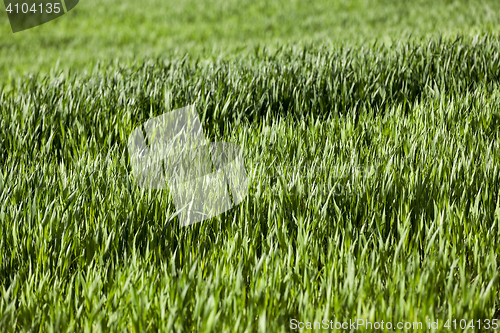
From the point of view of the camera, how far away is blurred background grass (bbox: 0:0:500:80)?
295 inches

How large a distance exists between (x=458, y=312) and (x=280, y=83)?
2.41 m

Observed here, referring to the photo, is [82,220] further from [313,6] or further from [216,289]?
[313,6]

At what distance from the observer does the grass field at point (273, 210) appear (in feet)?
3.78

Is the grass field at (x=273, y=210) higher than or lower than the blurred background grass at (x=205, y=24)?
lower

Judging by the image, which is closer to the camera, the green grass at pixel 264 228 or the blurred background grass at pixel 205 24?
the green grass at pixel 264 228

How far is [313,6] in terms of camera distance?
1026cm

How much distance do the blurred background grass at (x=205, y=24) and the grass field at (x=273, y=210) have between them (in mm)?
4051

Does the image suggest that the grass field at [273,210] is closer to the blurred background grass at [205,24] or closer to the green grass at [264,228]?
the green grass at [264,228]

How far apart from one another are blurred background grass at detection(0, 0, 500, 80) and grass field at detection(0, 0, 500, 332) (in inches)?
159

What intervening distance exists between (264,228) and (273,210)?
98mm

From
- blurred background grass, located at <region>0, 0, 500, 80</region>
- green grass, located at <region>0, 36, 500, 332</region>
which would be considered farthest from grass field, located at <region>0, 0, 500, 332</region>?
blurred background grass, located at <region>0, 0, 500, 80</region>

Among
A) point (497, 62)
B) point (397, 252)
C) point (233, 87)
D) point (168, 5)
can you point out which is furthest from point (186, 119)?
point (168, 5)

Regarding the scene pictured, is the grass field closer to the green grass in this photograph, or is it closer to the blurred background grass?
the green grass

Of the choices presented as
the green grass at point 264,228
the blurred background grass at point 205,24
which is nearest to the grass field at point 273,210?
the green grass at point 264,228
